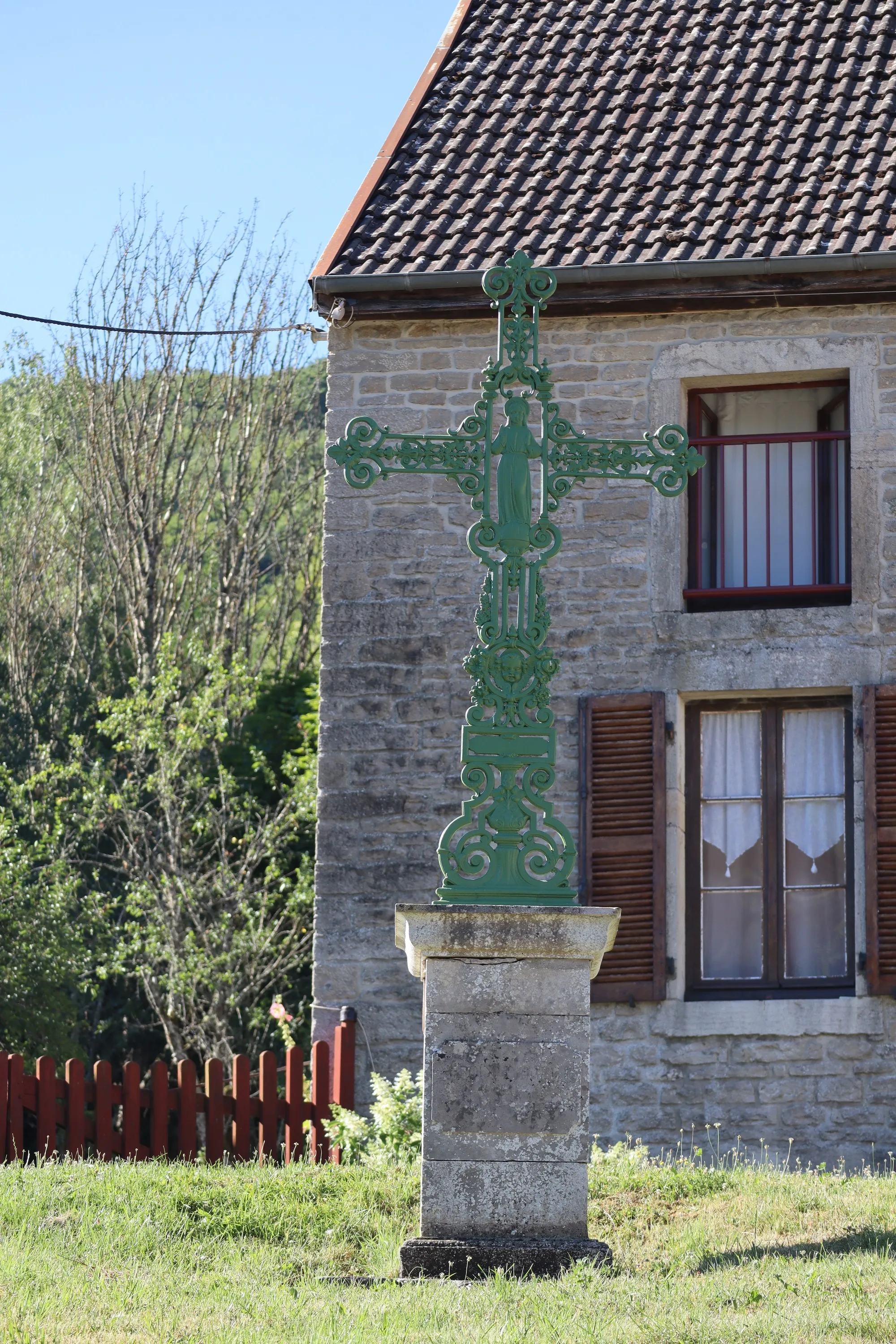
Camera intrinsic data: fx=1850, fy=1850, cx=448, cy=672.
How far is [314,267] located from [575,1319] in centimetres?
680

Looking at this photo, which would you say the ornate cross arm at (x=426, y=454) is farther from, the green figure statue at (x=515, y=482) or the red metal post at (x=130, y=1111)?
the red metal post at (x=130, y=1111)

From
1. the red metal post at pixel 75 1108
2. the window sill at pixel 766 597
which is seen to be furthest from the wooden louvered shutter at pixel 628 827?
the red metal post at pixel 75 1108

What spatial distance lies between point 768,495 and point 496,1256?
220 inches

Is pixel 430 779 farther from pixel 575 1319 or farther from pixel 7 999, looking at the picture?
pixel 575 1319

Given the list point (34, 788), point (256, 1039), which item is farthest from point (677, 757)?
point (34, 788)

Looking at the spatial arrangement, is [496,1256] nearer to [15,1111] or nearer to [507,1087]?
[507,1087]

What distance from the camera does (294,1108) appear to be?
938 centimetres

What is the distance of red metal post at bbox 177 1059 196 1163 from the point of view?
884cm

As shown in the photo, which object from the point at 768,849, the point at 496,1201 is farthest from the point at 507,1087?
the point at 768,849

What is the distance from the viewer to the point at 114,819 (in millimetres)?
15625

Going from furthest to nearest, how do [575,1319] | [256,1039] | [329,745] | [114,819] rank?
1. [114,819]
2. [256,1039]
3. [329,745]
4. [575,1319]

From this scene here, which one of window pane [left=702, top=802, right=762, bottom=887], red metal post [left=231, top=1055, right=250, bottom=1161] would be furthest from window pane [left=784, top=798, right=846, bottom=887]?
red metal post [left=231, top=1055, right=250, bottom=1161]

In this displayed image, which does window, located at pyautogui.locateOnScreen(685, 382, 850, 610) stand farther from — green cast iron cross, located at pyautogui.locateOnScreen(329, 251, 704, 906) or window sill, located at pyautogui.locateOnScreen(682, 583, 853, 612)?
green cast iron cross, located at pyautogui.locateOnScreen(329, 251, 704, 906)

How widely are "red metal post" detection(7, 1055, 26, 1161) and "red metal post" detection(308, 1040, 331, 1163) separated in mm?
1562
